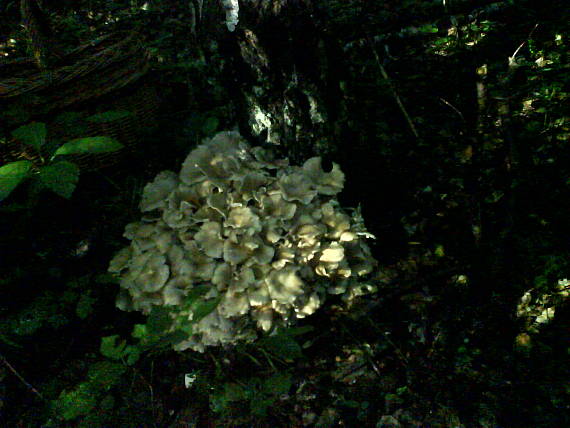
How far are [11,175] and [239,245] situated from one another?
46.8 inches

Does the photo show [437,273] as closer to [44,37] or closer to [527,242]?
[527,242]

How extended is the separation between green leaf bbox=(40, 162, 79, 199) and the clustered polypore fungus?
1.68 ft

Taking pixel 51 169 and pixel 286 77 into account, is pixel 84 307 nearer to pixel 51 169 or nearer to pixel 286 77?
pixel 51 169

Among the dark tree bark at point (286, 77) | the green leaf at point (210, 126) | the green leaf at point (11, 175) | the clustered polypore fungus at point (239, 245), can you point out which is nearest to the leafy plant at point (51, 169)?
the green leaf at point (11, 175)

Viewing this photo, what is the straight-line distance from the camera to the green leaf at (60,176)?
7.47 feet

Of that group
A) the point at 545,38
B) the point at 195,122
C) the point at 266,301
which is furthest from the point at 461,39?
the point at 266,301

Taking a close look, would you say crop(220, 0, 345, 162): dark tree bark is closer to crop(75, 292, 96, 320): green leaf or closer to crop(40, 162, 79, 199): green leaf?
crop(40, 162, 79, 199): green leaf

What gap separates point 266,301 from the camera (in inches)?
98.3

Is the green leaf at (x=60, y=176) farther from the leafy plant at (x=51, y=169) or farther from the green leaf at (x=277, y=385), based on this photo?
the green leaf at (x=277, y=385)

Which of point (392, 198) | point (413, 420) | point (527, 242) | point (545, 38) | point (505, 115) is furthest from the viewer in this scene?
point (545, 38)

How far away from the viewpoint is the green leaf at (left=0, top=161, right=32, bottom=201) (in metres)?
2.23

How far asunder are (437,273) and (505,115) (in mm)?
1157

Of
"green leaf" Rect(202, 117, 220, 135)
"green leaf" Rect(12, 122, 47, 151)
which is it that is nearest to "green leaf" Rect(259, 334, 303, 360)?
"green leaf" Rect(202, 117, 220, 135)

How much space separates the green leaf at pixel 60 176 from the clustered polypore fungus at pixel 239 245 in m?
0.51
